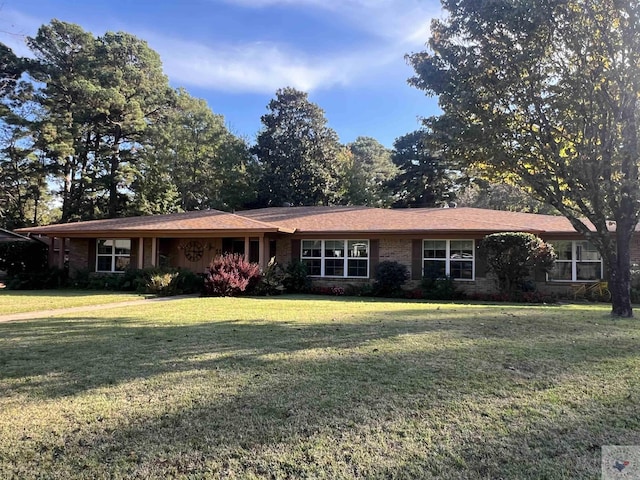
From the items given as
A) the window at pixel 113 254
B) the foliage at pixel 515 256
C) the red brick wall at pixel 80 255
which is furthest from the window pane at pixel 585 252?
the red brick wall at pixel 80 255

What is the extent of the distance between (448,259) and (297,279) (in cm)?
566

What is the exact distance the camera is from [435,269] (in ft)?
53.6

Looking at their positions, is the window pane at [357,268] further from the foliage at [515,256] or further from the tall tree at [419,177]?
the tall tree at [419,177]

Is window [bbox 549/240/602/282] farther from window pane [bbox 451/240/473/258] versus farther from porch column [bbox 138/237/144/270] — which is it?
porch column [bbox 138/237/144/270]

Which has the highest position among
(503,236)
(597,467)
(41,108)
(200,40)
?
(41,108)

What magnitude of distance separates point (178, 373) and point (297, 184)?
29.9 meters

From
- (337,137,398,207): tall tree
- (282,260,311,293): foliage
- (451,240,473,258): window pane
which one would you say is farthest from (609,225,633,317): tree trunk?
(337,137,398,207): tall tree

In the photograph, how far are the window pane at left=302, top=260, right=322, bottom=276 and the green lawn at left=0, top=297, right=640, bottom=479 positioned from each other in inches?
417

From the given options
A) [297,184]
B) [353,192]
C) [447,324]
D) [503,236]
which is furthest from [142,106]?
[447,324]

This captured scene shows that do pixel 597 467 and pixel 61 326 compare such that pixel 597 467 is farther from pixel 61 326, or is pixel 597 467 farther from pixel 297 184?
pixel 297 184

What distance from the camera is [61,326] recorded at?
7840 mm

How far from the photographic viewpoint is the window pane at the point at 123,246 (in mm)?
18844

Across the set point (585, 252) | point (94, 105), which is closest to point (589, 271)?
point (585, 252)

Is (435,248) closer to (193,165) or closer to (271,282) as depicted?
(271,282)
